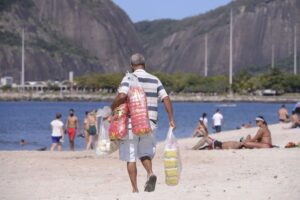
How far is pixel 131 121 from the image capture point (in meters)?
12.5

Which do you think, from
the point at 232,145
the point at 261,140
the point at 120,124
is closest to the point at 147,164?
the point at 120,124

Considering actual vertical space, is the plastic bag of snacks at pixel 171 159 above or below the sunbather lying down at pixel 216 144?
above

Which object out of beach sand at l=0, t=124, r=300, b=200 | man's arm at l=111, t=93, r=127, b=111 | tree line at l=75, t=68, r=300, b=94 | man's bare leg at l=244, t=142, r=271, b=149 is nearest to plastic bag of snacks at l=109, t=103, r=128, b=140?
man's arm at l=111, t=93, r=127, b=111

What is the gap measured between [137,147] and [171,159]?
A: 0.49 m

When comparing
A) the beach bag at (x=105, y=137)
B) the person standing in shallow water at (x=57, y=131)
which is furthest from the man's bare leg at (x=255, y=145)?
the beach bag at (x=105, y=137)

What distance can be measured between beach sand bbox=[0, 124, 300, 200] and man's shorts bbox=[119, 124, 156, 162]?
53 centimetres

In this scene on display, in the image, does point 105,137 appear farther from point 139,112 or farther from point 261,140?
point 261,140

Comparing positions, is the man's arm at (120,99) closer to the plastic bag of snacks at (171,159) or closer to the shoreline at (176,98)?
the plastic bag of snacks at (171,159)

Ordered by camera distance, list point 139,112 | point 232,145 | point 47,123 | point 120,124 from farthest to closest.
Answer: point 47,123
point 232,145
point 120,124
point 139,112

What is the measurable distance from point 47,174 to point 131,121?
6.04m

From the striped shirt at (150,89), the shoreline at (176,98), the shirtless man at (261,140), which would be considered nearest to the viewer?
the striped shirt at (150,89)

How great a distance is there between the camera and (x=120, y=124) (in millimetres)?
12492

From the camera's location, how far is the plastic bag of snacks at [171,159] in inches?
494

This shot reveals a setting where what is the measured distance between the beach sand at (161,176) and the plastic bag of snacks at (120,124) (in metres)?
0.82
